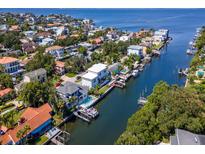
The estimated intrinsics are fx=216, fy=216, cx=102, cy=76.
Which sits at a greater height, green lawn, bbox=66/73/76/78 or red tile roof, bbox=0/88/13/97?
red tile roof, bbox=0/88/13/97

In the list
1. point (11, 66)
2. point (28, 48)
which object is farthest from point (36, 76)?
point (28, 48)

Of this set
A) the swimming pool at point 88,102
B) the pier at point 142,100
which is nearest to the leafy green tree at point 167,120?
the pier at point 142,100

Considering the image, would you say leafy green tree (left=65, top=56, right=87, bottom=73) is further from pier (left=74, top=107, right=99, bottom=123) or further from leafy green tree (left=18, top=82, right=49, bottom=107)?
pier (left=74, top=107, right=99, bottom=123)

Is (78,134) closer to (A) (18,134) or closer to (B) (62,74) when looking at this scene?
(A) (18,134)

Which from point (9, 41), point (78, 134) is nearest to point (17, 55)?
point (9, 41)

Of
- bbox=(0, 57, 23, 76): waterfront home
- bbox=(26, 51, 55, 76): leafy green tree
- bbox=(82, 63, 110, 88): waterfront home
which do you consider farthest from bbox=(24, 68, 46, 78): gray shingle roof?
bbox=(82, 63, 110, 88): waterfront home
